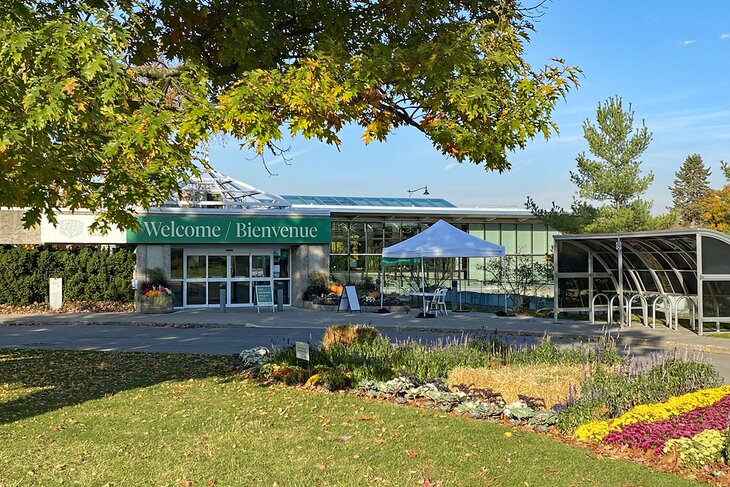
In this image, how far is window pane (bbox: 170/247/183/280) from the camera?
91.7ft

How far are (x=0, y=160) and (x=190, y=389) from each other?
3.89 metres

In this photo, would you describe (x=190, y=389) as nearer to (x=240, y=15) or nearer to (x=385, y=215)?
(x=240, y=15)

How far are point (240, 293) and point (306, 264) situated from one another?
113 inches

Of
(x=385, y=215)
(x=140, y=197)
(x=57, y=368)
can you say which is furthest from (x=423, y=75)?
(x=385, y=215)

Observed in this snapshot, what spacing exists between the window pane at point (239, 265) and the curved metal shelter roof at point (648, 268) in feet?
41.5

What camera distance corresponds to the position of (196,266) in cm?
2838

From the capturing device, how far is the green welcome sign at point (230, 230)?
89.1 feet

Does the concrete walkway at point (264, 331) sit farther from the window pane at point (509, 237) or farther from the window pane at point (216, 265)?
the window pane at point (509, 237)

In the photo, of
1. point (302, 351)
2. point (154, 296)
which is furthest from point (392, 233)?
point (302, 351)

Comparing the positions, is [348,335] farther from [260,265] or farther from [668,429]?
[260,265]

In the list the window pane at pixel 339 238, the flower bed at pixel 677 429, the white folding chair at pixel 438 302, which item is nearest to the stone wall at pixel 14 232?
the window pane at pixel 339 238

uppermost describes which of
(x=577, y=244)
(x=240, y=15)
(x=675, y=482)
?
(x=240, y=15)

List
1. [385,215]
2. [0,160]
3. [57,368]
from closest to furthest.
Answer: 1. [0,160]
2. [57,368]
3. [385,215]

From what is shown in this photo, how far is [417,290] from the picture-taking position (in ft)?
98.8
